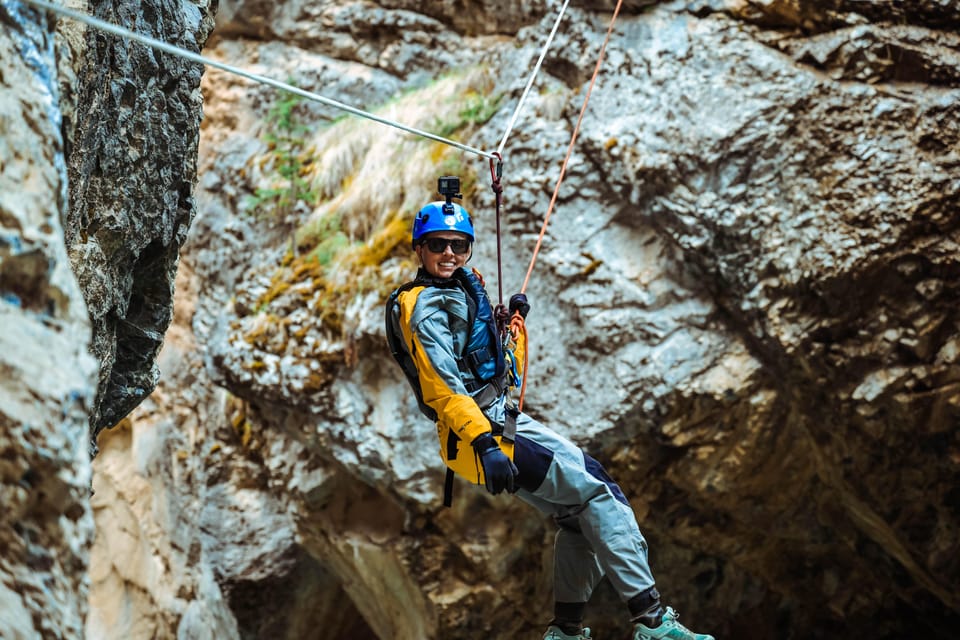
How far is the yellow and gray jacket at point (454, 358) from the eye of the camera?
13.9ft

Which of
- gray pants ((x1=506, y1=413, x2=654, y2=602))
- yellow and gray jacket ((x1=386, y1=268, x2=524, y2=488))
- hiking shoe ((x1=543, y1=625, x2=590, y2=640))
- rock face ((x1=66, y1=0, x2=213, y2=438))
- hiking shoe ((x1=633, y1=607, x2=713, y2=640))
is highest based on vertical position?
rock face ((x1=66, y1=0, x2=213, y2=438))

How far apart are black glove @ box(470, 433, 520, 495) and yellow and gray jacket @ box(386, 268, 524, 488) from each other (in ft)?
0.16

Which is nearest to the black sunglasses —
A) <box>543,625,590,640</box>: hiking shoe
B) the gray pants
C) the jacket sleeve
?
the jacket sleeve

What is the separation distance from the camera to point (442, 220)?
14.9 ft

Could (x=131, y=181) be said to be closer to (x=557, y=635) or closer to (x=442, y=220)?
(x=442, y=220)

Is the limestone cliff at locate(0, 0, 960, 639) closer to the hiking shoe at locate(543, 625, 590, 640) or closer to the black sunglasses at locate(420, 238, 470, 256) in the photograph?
the black sunglasses at locate(420, 238, 470, 256)

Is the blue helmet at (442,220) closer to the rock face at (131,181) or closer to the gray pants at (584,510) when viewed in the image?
the gray pants at (584,510)

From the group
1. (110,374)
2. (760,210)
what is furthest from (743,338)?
(110,374)

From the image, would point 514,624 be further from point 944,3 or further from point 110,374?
point 944,3

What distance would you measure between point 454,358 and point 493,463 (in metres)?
0.57

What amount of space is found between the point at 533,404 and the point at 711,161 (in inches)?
84.9

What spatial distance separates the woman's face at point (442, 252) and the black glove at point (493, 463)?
0.88m

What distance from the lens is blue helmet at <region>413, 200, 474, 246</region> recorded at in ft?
14.9

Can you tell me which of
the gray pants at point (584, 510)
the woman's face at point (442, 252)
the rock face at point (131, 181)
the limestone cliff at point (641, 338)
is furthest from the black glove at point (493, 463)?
the limestone cliff at point (641, 338)
